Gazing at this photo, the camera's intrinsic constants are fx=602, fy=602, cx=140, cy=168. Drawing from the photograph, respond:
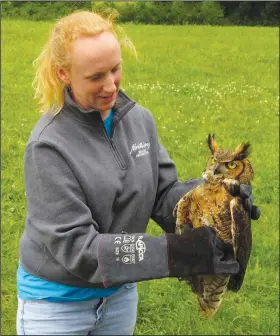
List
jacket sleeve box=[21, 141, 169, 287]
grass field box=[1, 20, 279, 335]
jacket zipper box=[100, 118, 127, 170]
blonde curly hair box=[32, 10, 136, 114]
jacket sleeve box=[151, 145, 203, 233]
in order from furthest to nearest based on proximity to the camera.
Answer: grass field box=[1, 20, 279, 335] < jacket sleeve box=[151, 145, 203, 233] < jacket zipper box=[100, 118, 127, 170] < blonde curly hair box=[32, 10, 136, 114] < jacket sleeve box=[21, 141, 169, 287]

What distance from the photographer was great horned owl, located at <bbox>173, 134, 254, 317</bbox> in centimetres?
190

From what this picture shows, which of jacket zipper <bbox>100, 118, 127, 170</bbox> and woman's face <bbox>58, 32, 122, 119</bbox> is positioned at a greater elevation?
woman's face <bbox>58, 32, 122, 119</bbox>

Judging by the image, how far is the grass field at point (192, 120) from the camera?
11.5 ft

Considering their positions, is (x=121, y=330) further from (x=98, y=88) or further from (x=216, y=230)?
(x=98, y=88)

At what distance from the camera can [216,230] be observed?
1.94 metres

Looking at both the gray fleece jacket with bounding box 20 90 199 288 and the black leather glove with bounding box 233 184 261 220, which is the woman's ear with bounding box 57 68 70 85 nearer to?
the gray fleece jacket with bounding box 20 90 199 288

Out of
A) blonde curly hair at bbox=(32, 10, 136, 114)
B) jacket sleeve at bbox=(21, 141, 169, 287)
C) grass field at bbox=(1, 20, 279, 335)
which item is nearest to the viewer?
jacket sleeve at bbox=(21, 141, 169, 287)

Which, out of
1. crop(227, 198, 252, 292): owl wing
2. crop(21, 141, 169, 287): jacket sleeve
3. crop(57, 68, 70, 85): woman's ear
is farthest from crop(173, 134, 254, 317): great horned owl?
crop(57, 68, 70, 85): woman's ear

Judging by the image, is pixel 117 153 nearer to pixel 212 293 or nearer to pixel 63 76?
pixel 63 76

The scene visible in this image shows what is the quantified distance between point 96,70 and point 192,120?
5407mm

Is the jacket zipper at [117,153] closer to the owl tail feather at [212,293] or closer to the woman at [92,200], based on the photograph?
the woman at [92,200]

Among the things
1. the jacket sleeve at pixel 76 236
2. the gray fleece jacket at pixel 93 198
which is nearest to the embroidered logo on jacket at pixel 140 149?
the gray fleece jacket at pixel 93 198

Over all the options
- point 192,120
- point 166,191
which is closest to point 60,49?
point 166,191

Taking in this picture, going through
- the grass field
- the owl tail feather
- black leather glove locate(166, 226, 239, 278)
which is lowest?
the grass field
